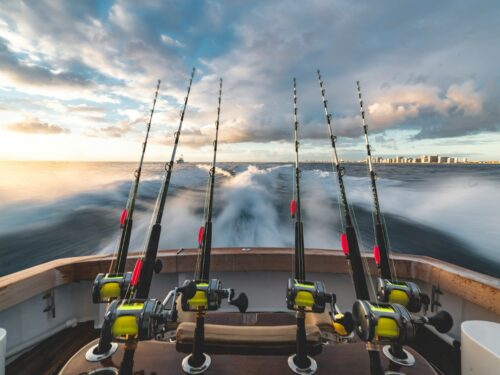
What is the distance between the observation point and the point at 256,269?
2.78 m

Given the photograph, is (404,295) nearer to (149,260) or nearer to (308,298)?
(308,298)

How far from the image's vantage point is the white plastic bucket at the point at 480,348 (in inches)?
54.5

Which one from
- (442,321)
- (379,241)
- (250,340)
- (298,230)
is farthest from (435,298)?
(250,340)

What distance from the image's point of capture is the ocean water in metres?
6.74

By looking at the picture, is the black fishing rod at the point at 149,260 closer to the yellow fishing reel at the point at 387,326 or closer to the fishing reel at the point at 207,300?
the fishing reel at the point at 207,300

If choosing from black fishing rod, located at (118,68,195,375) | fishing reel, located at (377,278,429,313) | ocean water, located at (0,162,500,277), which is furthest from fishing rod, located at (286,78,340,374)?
ocean water, located at (0,162,500,277)

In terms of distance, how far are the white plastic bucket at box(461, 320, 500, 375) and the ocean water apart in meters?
5.20

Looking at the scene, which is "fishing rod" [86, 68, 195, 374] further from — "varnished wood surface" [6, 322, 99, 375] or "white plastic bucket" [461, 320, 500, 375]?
"white plastic bucket" [461, 320, 500, 375]

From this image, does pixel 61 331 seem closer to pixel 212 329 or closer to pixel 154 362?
pixel 154 362

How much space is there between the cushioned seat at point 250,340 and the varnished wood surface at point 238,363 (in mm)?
64

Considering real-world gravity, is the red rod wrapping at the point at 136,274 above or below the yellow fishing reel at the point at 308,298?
above

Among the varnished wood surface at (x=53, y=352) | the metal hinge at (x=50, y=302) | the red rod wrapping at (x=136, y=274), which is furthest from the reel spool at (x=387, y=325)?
the metal hinge at (x=50, y=302)

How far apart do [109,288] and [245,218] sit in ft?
23.3

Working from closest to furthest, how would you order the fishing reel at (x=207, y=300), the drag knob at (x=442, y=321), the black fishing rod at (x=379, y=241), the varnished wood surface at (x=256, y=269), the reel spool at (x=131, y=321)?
the drag knob at (x=442, y=321)
the reel spool at (x=131, y=321)
the fishing reel at (x=207, y=300)
the black fishing rod at (x=379, y=241)
the varnished wood surface at (x=256, y=269)
